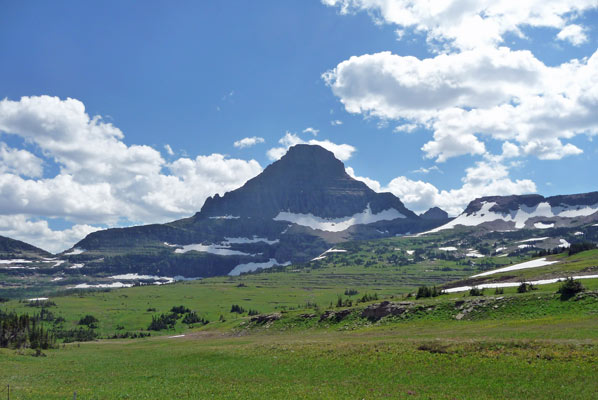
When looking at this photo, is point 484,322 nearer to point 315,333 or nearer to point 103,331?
point 315,333

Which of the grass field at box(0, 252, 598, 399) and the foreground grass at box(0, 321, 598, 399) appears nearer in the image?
the foreground grass at box(0, 321, 598, 399)

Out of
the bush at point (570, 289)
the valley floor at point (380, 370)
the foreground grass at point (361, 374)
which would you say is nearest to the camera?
the foreground grass at point (361, 374)

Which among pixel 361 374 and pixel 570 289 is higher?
pixel 570 289

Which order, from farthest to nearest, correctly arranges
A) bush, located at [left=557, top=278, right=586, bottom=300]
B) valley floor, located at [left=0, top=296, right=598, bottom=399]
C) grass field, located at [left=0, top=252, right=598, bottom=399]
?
1. bush, located at [left=557, top=278, right=586, bottom=300]
2. grass field, located at [left=0, top=252, right=598, bottom=399]
3. valley floor, located at [left=0, top=296, right=598, bottom=399]

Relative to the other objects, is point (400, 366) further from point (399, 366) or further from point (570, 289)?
point (570, 289)

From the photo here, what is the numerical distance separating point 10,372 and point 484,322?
61.1 meters

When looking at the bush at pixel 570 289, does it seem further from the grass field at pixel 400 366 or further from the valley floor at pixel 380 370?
the valley floor at pixel 380 370

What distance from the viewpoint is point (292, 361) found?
47156 mm

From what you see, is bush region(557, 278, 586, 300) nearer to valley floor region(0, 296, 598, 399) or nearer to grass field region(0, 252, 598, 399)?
grass field region(0, 252, 598, 399)

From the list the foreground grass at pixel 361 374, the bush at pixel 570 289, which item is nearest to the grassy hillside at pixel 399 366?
the foreground grass at pixel 361 374

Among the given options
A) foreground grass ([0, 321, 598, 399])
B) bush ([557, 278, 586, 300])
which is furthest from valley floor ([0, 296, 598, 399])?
bush ([557, 278, 586, 300])

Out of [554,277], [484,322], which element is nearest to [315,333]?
[484,322]

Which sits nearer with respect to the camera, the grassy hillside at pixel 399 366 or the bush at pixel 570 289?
the grassy hillside at pixel 399 366

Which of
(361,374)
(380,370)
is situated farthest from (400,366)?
(361,374)
